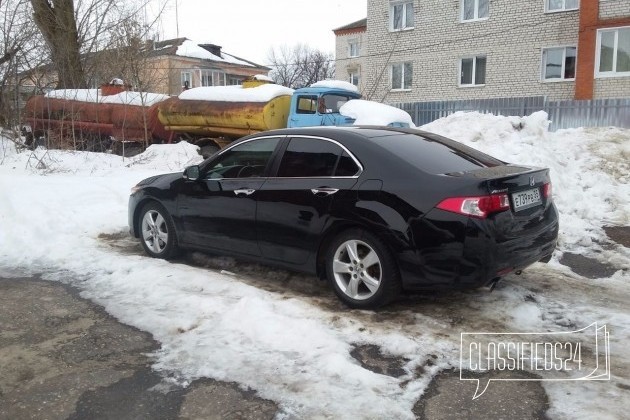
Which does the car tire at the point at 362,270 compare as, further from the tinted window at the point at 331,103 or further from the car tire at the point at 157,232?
the tinted window at the point at 331,103

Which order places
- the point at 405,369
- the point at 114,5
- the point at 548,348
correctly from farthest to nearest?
the point at 114,5
the point at 548,348
the point at 405,369

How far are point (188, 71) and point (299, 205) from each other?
4170 centimetres

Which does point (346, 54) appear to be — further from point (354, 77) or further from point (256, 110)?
point (256, 110)

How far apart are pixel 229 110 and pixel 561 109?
11235mm

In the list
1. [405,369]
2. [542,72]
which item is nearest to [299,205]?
[405,369]

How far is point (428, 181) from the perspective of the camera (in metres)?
4.11

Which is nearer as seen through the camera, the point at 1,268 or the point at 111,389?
the point at 111,389

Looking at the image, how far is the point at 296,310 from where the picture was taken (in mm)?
4309

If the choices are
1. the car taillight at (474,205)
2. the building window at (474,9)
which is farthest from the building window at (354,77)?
the car taillight at (474,205)

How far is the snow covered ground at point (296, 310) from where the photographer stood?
10.4ft

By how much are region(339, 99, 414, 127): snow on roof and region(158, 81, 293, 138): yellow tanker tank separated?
6.60ft

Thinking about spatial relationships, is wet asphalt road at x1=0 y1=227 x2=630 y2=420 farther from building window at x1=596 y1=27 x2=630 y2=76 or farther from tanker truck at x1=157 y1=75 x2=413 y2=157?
building window at x1=596 y1=27 x2=630 y2=76

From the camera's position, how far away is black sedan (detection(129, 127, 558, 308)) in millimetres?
3953

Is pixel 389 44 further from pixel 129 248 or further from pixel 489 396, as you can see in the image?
pixel 489 396
